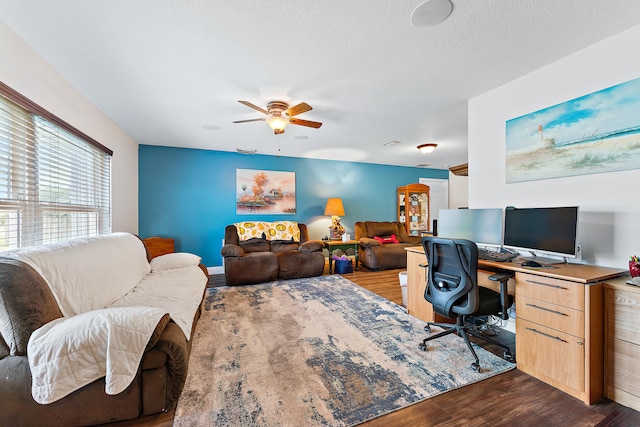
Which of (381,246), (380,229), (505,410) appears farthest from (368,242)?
(505,410)

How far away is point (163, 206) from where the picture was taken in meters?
4.53

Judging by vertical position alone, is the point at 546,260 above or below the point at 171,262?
above

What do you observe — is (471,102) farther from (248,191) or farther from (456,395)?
(248,191)

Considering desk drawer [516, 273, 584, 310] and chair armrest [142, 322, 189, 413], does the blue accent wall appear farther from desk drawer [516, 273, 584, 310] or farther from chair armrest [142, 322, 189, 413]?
desk drawer [516, 273, 584, 310]

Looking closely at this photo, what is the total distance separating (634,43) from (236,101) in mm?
3229

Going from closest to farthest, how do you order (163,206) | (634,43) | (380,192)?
(634,43) → (163,206) → (380,192)

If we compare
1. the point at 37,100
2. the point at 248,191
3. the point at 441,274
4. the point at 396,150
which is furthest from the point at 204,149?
the point at 441,274

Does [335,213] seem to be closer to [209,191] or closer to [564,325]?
[209,191]

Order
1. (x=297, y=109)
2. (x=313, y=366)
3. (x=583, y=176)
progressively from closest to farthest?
1. (x=313, y=366)
2. (x=583, y=176)
3. (x=297, y=109)

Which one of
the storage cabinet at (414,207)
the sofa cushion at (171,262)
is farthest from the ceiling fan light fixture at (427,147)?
the sofa cushion at (171,262)

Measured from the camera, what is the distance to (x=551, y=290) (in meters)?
1.62

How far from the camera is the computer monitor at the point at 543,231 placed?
1771 millimetres

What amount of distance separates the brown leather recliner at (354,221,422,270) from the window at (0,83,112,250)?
4278 millimetres

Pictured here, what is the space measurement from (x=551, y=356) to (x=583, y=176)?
53.7 inches
